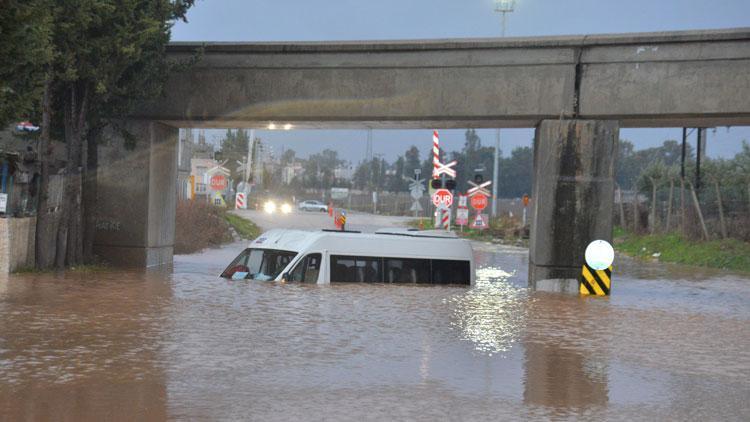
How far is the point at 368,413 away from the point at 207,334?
497 centimetres

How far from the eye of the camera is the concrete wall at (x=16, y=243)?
67.1ft

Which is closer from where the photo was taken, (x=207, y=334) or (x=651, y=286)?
(x=207, y=334)

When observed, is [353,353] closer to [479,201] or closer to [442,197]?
[442,197]

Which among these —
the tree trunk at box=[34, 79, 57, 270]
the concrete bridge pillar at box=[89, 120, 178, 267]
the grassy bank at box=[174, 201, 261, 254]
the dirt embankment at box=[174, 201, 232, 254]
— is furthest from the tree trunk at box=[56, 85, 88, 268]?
the grassy bank at box=[174, 201, 261, 254]

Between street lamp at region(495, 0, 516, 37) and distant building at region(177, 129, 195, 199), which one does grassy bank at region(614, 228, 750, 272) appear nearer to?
distant building at region(177, 129, 195, 199)

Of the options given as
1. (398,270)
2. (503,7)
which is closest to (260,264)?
(398,270)

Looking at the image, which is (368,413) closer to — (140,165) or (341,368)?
(341,368)

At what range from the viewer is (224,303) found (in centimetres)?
1697

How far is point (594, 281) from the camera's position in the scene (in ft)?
67.6

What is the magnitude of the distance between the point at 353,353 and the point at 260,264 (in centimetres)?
747

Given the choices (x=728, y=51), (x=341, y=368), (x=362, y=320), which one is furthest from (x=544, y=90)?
(x=341, y=368)

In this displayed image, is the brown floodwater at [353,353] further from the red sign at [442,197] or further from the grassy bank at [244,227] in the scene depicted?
the red sign at [442,197]

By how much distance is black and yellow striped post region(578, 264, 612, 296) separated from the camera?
2053 cm

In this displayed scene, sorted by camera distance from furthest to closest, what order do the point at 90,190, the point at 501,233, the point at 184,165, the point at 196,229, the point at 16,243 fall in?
the point at 184,165
the point at 501,233
the point at 196,229
the point at 90,190
the point at 16,243
